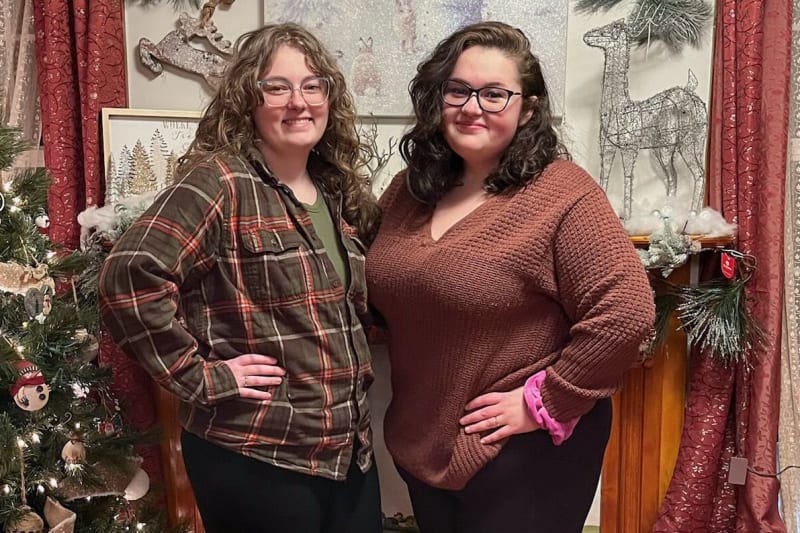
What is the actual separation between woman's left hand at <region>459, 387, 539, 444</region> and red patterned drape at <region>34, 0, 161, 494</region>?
43.1 inches

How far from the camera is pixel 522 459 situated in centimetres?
130

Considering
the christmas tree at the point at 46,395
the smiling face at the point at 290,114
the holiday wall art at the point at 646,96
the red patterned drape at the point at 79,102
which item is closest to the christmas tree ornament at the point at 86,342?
the christmas tree at the point at 46,395

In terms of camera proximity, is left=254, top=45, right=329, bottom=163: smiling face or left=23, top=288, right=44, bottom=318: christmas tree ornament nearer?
left=254, top=45, right=329, bottom=163: smiling face

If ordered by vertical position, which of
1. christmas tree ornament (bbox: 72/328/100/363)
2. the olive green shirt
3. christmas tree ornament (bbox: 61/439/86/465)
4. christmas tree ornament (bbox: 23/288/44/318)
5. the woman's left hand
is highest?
the olive green shirt

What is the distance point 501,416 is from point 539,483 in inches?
6.5

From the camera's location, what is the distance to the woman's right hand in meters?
1.20

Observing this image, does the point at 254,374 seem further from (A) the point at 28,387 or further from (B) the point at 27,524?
(B) the point at 27,524

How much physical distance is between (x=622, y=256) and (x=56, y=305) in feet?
4.09

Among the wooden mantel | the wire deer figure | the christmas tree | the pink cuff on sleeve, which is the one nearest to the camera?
the pink cuff on sleeve

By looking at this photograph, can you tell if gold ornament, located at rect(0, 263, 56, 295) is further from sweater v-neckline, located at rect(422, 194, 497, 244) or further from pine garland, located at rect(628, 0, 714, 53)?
pine garland, located at rect(628, 0, 714, 53)

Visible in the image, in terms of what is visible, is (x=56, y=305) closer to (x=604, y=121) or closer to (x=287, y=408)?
(x=287, y=408)

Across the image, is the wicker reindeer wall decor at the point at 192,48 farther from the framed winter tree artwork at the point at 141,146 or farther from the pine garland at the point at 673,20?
the pine garland at the point at 673,20

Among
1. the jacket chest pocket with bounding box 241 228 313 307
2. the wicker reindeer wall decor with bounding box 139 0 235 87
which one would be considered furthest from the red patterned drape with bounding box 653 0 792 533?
the wicker reindeer wall decor with bounding box 139 0 235 87

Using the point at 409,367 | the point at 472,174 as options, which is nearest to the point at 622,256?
the point at 472,174
